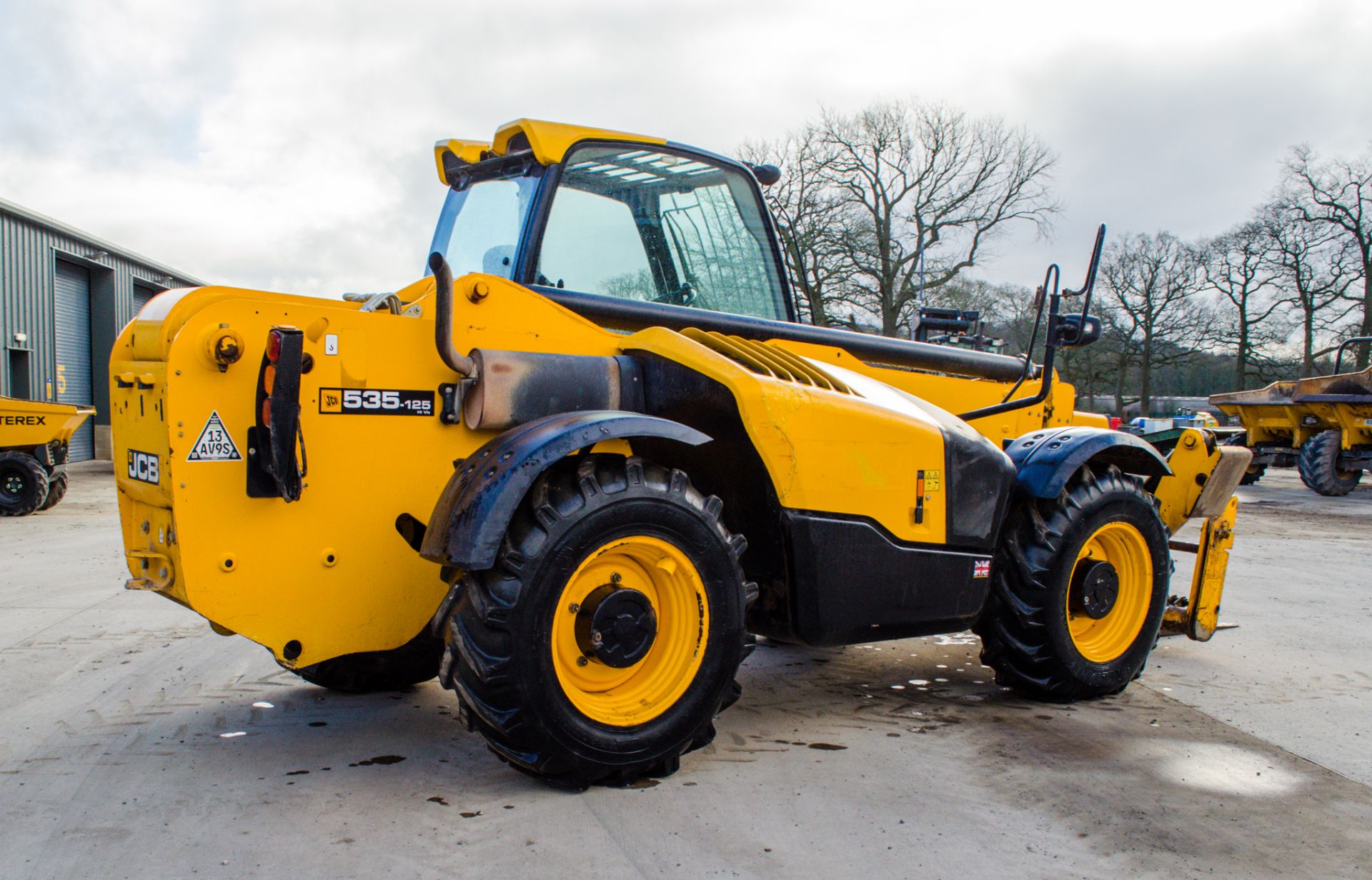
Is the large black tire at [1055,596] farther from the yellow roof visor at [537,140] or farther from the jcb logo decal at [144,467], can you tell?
the jcb logo decal at [144,467]

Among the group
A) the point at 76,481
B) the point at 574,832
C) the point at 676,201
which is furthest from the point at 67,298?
the point at 574,832

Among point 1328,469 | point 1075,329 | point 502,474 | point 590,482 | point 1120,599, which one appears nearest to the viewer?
point 502,474

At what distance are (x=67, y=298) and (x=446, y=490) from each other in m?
23.7

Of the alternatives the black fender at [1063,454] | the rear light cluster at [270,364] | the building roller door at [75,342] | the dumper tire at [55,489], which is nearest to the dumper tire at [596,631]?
the rear light cluster at [270,364]

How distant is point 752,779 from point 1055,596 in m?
1.72

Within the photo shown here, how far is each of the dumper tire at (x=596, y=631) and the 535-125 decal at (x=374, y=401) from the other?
1.82 feet

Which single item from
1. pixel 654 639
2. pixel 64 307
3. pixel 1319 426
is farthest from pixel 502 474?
pixel 64 307

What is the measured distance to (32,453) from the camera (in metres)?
12.8

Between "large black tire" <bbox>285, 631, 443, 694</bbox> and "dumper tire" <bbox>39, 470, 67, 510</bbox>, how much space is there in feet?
34.3

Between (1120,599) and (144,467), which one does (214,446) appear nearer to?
(144,467)

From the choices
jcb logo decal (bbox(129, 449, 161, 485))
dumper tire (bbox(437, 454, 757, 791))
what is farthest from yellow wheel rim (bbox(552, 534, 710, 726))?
jcb logo decal (bbox(129, 449, 161, 485))

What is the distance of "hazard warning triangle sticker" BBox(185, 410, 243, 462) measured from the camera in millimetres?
3174

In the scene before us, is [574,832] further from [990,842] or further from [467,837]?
[990,842]

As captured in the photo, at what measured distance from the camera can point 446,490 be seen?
3.31 meters
